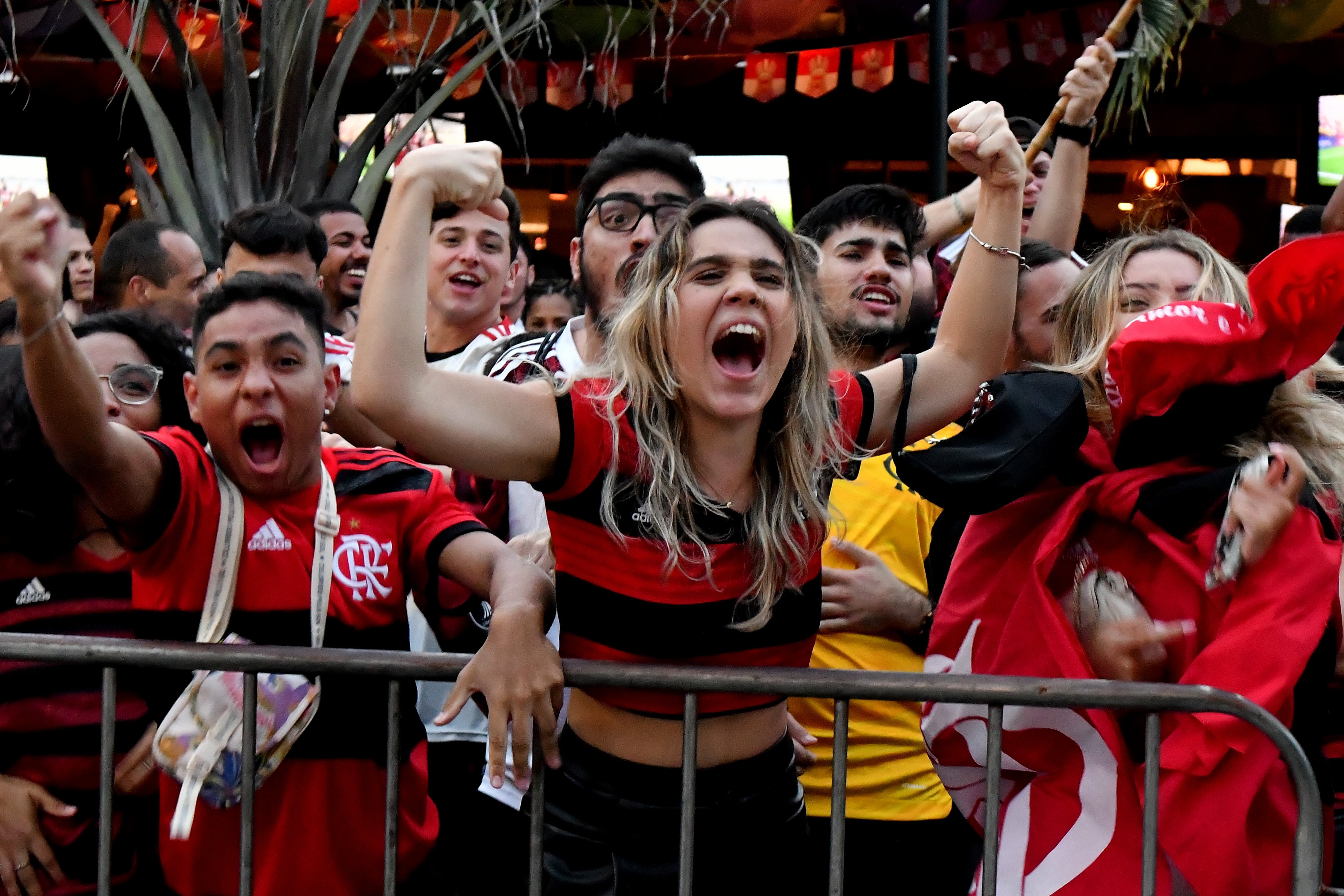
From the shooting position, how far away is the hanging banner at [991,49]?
9.89 metres

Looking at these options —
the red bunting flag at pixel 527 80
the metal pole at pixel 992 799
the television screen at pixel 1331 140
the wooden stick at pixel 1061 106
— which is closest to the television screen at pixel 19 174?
the red bunting flag at pixel 527 80

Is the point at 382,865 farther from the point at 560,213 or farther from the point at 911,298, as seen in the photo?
the point at 560,213

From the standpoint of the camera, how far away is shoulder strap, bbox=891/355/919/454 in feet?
8.58

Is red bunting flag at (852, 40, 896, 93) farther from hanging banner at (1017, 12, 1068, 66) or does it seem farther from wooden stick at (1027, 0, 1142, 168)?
wooden stick at (1027, 0, 1142, 168)

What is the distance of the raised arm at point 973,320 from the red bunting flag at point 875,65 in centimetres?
785

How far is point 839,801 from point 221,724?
111 cm

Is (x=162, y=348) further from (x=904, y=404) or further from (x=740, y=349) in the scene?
(x=904, y=404)

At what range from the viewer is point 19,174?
9.26 metres

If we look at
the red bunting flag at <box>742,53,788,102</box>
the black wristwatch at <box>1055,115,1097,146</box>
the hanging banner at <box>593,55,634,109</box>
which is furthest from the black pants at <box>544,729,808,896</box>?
the red bunting flag at <box>742,53,788,102</box>

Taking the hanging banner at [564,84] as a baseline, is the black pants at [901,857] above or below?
below

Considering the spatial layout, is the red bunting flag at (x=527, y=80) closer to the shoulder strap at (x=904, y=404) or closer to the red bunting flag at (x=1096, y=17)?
the red bunting flag at (x=1096, y=17)

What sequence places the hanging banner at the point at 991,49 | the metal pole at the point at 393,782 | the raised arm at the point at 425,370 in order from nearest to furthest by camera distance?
1. the raised arm at the point at 425,370
2. the metal pole at the point at 393,782
3. the hanging banner at the point at 991,49

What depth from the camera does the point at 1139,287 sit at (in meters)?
2.88

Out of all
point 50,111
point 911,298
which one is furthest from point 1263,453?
point 50,111
